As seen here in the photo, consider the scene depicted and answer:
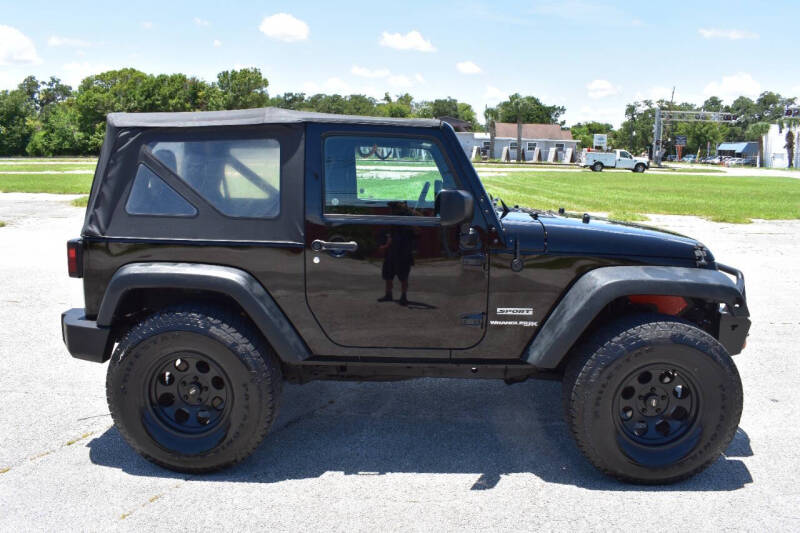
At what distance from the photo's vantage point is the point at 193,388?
3.30m

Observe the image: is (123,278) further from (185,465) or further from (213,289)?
(185,465)

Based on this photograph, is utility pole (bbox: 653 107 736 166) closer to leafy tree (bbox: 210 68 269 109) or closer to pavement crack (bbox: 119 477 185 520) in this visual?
leafy tree (bbox: 210 68 269 109)

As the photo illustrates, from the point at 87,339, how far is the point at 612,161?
54.0 metres

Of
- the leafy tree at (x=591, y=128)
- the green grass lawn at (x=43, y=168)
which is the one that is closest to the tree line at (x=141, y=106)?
the leafy tree at (x=591, y=128)

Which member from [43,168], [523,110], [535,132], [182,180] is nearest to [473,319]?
[182,180]

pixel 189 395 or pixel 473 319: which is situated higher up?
pixel 473 319

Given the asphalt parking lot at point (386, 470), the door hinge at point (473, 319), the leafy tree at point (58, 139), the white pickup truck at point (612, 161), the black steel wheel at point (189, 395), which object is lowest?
the asphalt parking lot at point (386, 470)

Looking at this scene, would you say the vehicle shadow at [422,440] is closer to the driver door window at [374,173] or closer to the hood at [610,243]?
the hood at [610,243]

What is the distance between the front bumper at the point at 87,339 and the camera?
132 inches

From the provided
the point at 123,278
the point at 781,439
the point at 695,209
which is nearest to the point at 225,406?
the point at 123,278

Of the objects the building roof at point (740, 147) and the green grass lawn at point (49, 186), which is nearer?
the green grass lawn at point (49, 186)

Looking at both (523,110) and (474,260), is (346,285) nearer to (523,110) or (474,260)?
(474,260)

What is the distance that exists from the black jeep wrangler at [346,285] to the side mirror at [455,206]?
0.37 feet

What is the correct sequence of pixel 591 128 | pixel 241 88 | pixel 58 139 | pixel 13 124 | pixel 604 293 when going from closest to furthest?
pixel 604 293, pixel 58 139, pixel 13 124, pixel 241 88, pixel 591 128
